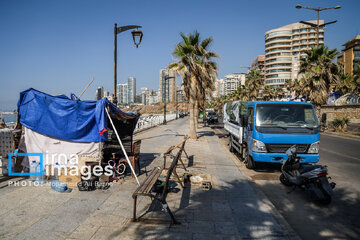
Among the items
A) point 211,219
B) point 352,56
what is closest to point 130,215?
point 211,219

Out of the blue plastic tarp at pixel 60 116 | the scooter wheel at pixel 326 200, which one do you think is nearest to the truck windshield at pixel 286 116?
the scooter wheel at pixel 326 200

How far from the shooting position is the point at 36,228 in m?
4.28

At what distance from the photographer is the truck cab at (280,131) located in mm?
8141

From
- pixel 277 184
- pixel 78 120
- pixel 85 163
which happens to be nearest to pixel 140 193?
pixel 85 163

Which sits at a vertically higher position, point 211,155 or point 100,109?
point 100,109

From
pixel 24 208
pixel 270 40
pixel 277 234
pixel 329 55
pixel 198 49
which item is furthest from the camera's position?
pixel 270 40

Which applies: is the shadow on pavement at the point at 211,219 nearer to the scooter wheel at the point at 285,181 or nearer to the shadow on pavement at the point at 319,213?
the shadow on pavement at the point at 319,213

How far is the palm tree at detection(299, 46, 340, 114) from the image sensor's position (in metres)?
27.9

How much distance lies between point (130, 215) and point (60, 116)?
4.07m

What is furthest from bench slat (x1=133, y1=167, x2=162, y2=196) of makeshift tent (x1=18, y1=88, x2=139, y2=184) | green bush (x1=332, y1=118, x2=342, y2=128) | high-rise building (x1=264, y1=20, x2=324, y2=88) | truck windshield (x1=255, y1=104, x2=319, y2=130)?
high-rise building (x1=264, y1=20, x2=324, y2=88)

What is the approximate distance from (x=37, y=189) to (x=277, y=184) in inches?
263

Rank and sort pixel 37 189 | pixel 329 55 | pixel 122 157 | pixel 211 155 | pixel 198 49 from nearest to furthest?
1. pixel 37 189
2. pixel 122 157
3. pixel 211 155
4. pixel 198 49
5. pixel 329 55

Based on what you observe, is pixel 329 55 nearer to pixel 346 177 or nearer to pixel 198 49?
pixel 198 49

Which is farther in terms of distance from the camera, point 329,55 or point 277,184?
point 329,55
